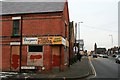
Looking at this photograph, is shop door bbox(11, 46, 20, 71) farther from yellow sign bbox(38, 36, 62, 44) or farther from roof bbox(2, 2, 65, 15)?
roof bbox(2, 2, 65, 15)

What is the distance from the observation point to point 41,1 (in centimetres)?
3259

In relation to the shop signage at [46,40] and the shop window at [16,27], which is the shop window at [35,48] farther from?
the shop window at [16,27]

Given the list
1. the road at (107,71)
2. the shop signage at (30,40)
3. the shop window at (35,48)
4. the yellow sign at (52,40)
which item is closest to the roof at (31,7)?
the yellow sign at (52,40)

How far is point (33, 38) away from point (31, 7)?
3786 mm

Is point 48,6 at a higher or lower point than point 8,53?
higher

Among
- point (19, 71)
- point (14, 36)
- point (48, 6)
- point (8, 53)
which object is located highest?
point (48, 6)

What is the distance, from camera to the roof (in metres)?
28.8

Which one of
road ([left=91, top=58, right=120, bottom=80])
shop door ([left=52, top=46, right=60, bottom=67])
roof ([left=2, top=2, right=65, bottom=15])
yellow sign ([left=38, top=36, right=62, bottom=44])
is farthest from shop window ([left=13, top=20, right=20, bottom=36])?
road ([left=91, top=58, right=120, bottom=80])

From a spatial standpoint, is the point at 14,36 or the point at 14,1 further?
the point at 14,1

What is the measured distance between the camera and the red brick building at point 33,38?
91.9 ft

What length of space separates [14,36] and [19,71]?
12.1 feet

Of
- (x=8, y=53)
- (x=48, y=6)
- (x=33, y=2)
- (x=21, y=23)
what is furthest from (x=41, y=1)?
(x=8, y=53)

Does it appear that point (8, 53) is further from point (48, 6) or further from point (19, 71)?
point (48, 6)

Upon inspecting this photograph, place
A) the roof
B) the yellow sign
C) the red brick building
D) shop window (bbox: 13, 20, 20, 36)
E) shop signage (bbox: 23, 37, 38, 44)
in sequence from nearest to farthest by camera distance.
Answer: the yellow sign
the red brick building
shop signage (bbox: 23, 37, 38, 44)
the roof
shop window (bbox: 13, 20, 20, 36)
